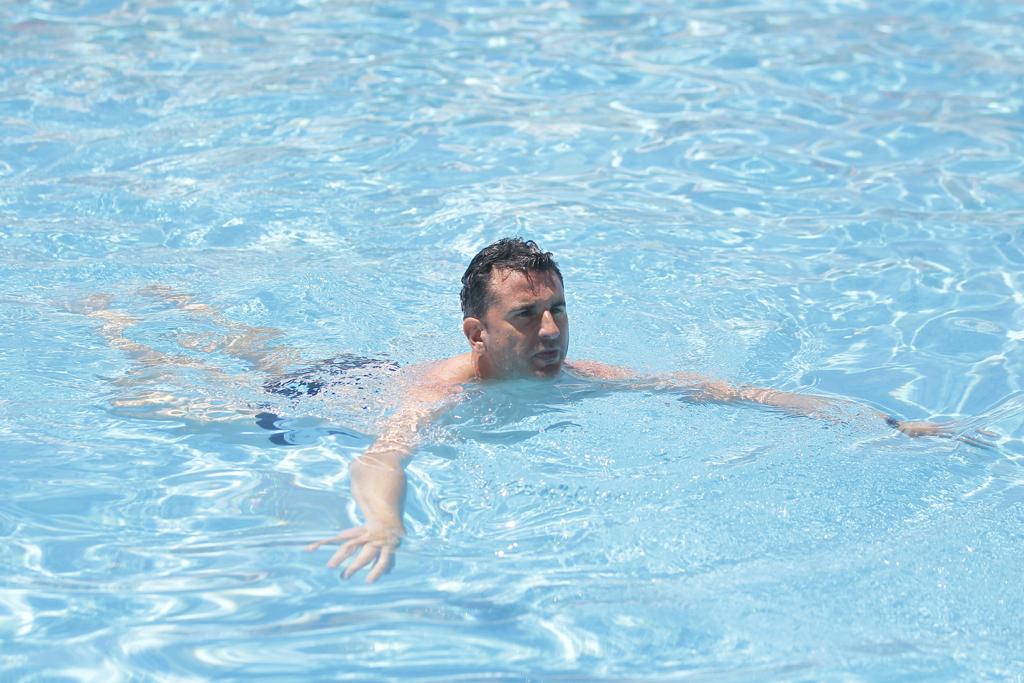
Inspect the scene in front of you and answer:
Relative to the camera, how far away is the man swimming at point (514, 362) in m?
4.33

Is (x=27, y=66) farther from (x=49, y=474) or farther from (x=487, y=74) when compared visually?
(x=49, y=474)

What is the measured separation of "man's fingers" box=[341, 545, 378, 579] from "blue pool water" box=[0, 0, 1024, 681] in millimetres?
61

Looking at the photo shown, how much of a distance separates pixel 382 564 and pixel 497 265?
1.37 m

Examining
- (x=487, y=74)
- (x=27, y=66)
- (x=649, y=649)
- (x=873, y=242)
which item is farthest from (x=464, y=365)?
(x=27, y=66)

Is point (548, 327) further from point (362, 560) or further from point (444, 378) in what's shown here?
→ point (362, 560)

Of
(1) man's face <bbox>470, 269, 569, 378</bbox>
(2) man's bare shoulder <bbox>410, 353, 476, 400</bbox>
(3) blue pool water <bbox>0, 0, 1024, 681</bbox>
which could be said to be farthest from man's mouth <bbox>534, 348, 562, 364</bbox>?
(2) man's bare shoulder <bbox>410, 353, 476, 400</bbox>

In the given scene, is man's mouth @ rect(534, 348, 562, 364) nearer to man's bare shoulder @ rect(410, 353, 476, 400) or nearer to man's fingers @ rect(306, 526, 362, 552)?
man's bare shoulder @ rect(410, 353, 476, 400)

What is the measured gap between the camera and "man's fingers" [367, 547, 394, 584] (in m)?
3.45

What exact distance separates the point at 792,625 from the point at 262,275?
3.32m

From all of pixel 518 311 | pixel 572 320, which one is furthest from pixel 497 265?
pixel 572 320

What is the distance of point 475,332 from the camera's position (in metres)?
4.55

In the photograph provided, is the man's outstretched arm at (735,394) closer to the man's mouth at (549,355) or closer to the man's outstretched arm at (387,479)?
the man's mouth at (549,355)

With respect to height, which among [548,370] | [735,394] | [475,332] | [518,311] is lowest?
[735,394]

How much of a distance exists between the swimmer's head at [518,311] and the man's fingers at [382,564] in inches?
46.0
